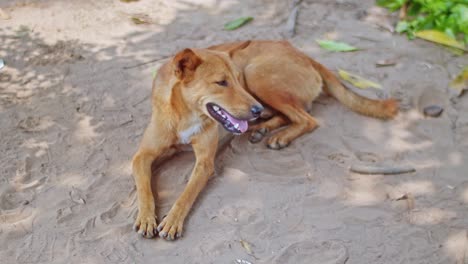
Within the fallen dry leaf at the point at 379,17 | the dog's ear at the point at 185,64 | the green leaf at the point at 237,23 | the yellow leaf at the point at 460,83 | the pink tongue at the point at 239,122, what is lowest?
the green leaf at the point at 237,23

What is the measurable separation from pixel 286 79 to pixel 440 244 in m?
2.15

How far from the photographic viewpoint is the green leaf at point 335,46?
6680mm

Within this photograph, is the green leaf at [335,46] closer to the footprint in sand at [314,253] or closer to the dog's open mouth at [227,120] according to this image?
the dog's open mouth at [227,120]

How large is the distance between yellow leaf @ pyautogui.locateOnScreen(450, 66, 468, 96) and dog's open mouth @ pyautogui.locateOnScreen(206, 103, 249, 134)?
7.92 feet

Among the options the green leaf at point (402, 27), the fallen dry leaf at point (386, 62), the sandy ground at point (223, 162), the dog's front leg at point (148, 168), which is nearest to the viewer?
the sandy ground at point (223, 162)

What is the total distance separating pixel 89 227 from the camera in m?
4.34

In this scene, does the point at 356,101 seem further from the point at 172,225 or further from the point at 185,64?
the point at 172,225

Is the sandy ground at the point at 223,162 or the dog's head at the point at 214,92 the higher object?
the dog's head at the point at 214,92

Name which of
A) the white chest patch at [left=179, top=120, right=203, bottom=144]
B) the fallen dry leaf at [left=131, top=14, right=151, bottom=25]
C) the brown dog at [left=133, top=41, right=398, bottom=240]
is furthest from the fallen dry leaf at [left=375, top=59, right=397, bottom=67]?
the fallen dry leaf at [left=131, top=14, right=151, bottom=25]

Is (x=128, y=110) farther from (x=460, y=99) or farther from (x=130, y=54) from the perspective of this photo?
(x=460, y=99)

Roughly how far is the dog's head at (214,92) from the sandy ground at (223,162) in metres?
0.50

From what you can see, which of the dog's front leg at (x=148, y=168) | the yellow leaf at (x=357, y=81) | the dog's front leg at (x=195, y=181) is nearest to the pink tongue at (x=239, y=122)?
the dog's front leg at (x=195, y=181)

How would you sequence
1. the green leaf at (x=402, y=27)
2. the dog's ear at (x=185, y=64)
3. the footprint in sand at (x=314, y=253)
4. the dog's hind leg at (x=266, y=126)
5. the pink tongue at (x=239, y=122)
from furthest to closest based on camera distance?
the green leaf at (x=402, y=27) < the dog's hind leg at (x=266, y=126) < the pink tongue at (x=239, y=122) < the dog's ear at (x=185, y=64) < the footprint in sand at (x=314, y=253)

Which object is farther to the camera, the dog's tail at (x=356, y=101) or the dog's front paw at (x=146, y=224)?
the dog's tail at (x=356, y=101)
